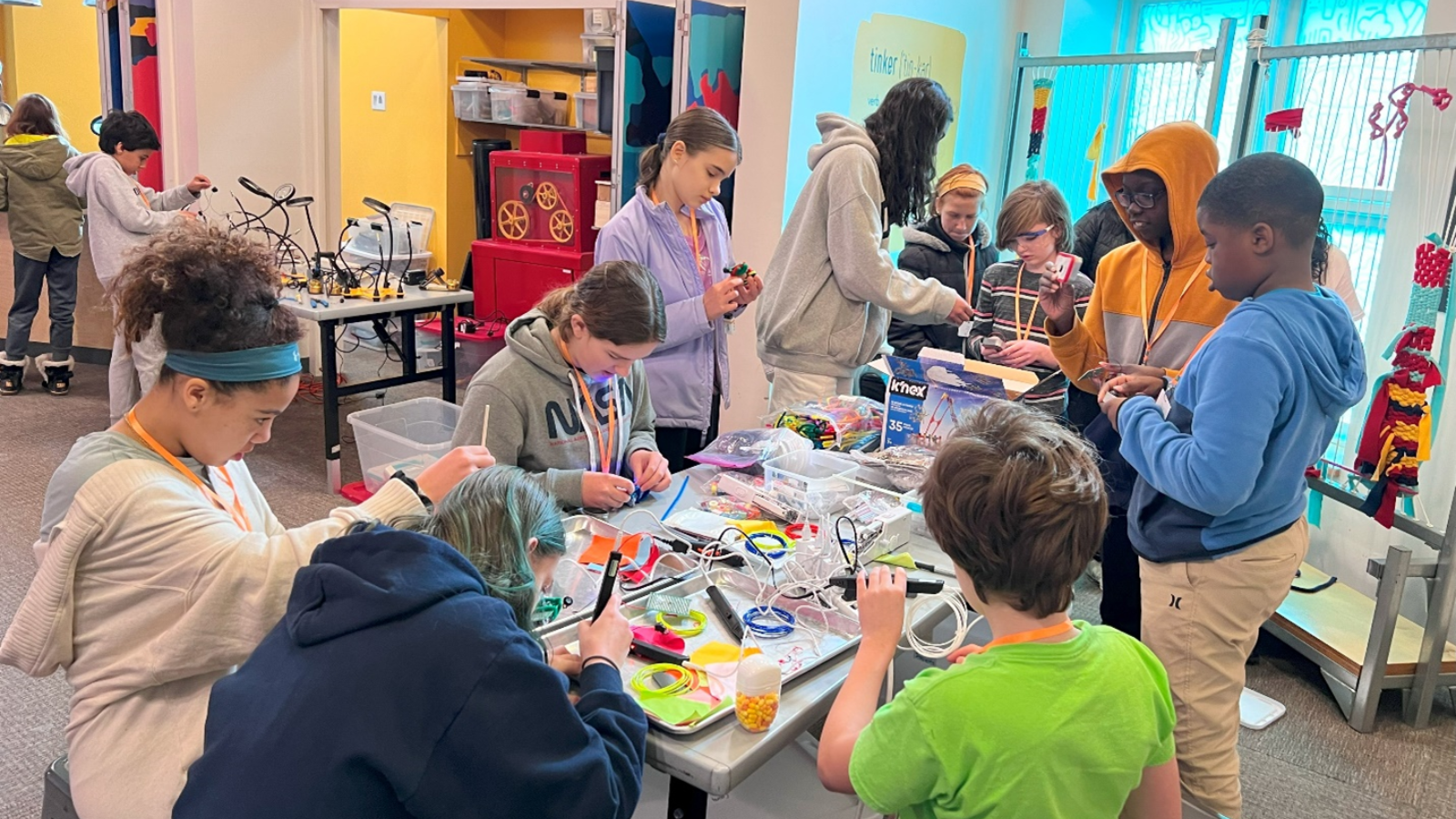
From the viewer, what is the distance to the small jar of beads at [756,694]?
1.36 m

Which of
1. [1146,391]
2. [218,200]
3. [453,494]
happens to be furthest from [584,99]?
[453,494]

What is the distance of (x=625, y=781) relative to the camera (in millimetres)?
1213

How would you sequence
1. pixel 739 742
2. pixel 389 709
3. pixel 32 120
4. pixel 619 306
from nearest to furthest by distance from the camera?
pixel 389 709 → pixel 739 742 → pixel 619 306 → pixel 32 120

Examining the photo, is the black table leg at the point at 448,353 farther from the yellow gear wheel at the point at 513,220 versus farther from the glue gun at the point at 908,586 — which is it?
the glue gun at the point at 908,586

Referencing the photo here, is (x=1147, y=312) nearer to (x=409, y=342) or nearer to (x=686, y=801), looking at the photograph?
(x=686, y=801)

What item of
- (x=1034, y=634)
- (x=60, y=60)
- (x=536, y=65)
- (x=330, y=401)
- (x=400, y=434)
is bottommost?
(x=400, y=434)

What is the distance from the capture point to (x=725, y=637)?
162 centimetres

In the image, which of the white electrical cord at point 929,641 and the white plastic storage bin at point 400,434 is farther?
the white plastic storage bin at point 400,434

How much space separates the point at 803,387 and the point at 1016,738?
185cm

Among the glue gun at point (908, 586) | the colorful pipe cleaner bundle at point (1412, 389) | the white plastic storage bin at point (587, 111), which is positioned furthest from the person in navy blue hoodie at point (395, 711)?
the white plastic storage bin at point (587, 111)

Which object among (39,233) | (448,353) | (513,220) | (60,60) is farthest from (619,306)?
(60,60)

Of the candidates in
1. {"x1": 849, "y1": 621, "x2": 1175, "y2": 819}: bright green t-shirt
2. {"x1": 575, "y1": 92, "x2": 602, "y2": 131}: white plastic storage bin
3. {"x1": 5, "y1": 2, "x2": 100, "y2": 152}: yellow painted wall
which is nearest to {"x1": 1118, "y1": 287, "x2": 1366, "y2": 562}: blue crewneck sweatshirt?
{"x1": 849, "y1": 621, "x2": 1175, "y2": 819}: bright green t-shirt

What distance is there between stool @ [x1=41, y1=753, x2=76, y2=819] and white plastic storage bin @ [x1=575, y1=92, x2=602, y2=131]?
4.61 metres

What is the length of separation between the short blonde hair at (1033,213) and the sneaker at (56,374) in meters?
4.59
